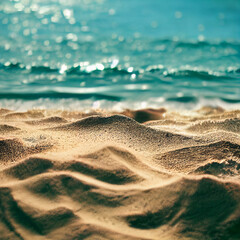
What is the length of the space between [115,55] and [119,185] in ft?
12.9

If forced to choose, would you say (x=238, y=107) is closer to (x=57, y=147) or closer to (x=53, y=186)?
(x=57, y=147)

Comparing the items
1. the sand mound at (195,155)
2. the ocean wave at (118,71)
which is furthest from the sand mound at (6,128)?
the ocean wave at (118,71)

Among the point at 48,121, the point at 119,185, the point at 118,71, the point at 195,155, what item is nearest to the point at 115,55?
the point at 118,71

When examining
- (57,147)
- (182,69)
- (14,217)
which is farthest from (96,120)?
(182,69)

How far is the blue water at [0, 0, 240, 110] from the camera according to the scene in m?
3.68

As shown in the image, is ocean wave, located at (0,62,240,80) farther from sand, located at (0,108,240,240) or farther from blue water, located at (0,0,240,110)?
sand, located at (0,108,240,240)

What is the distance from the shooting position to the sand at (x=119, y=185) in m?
1.44

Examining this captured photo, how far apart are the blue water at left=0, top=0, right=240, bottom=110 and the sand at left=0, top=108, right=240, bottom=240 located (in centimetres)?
134

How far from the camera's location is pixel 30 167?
1697mm

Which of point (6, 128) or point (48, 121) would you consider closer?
point (6, 128)

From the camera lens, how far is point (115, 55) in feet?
17.1

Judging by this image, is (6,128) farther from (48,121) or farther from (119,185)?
(119,185)

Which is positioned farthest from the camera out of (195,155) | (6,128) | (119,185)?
(6,128)

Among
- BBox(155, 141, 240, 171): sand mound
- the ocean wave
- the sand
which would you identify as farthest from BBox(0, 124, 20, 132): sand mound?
the ocean wave
